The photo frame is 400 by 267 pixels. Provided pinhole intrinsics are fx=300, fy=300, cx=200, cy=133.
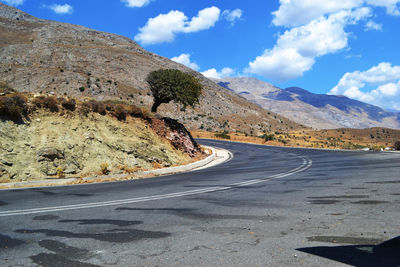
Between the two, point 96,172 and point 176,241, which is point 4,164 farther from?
point 176,241

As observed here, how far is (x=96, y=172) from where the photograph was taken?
15359 millimetres

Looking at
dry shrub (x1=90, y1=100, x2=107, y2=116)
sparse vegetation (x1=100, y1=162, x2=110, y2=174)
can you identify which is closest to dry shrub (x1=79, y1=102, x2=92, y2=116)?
dry shrub (x1=90, y1=100, x2=107, y2=116)

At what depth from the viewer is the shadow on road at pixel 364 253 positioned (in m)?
3.56

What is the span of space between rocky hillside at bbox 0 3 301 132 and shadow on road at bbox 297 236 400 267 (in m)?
62.5

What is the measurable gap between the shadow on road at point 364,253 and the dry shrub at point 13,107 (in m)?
16.0

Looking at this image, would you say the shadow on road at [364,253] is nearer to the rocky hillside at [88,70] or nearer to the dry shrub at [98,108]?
the dry shrub at [98,108]

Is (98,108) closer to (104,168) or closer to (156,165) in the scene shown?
(156,165)

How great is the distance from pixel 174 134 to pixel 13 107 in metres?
12.1

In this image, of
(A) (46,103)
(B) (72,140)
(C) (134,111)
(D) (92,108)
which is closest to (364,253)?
(B) (72,140)

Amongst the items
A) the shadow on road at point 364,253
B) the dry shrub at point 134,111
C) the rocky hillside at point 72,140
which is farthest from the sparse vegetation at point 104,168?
the shadow on road at point 364,253

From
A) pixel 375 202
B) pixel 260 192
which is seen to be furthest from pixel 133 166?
pixel 375 202

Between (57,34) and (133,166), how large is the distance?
8299cm

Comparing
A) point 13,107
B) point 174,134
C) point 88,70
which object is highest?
point 88,70

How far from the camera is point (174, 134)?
24844mm
